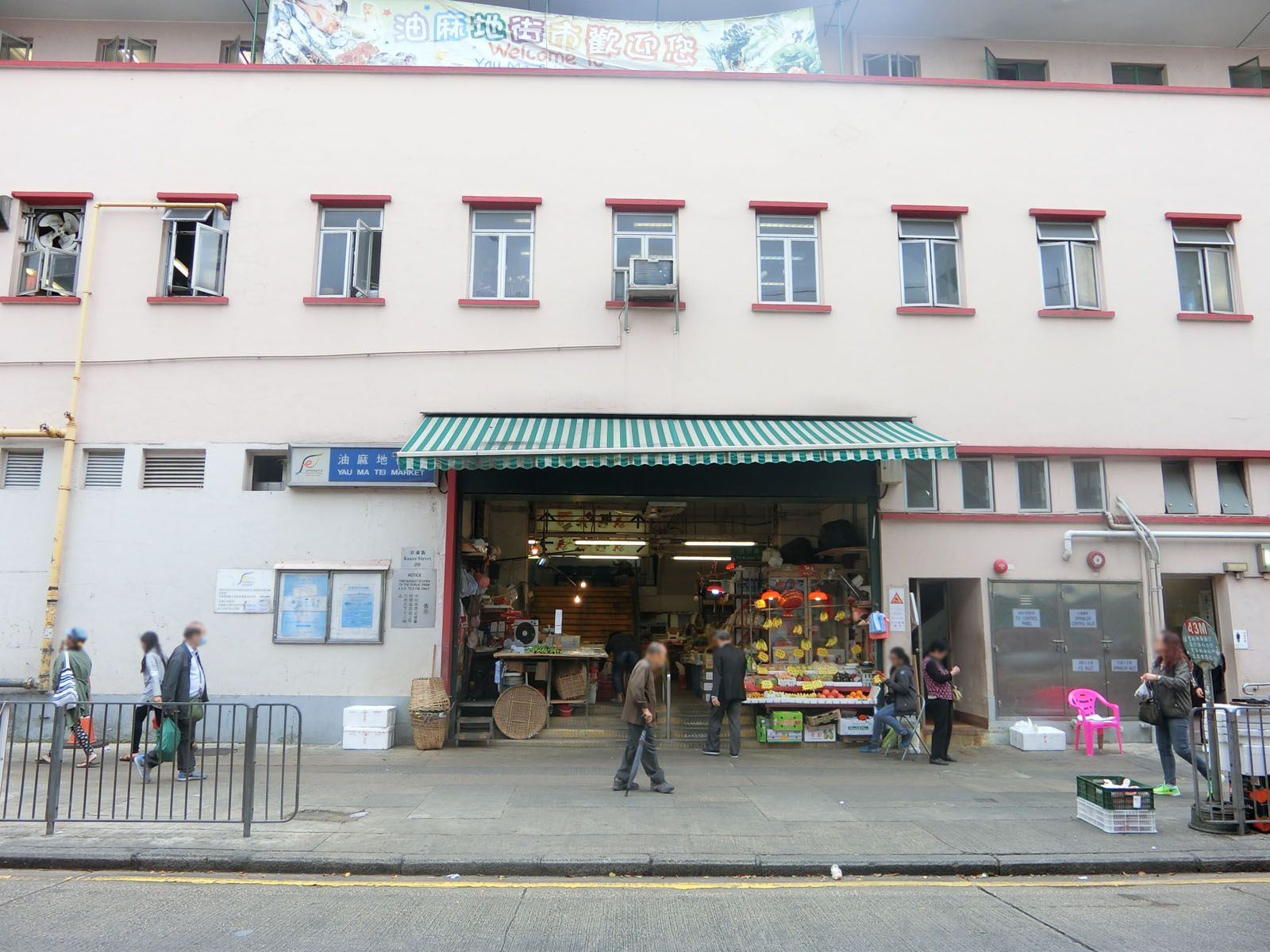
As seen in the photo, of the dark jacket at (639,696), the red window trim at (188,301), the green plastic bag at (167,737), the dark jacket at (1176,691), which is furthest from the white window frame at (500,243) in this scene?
the dark jacket at (1176,691)

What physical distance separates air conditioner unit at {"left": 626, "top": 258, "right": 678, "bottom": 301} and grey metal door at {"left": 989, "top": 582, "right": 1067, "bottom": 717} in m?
6.68

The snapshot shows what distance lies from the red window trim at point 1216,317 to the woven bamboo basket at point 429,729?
12780 millimetres

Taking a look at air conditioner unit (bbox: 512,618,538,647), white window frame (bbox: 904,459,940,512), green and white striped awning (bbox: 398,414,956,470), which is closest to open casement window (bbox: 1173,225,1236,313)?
white window frame (bbox: 904,459,940,512)

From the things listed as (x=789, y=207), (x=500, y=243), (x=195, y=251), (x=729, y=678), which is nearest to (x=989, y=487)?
(x=729, y=678)

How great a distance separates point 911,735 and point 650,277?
7.43 m

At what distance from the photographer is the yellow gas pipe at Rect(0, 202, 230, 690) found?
12.0 m

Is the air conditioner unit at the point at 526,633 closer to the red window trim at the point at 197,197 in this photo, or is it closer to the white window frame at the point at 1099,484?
the red window trim at the point at 197,197

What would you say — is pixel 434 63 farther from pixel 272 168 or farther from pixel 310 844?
pixel 310 844

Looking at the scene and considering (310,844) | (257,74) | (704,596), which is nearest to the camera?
(310,844)

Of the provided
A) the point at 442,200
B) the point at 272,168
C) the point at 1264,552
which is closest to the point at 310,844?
the point at 442,200

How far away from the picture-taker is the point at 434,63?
46.2 ft

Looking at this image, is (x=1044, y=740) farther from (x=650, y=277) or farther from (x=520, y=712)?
(x=650, y=277)

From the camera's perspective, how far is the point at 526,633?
13938 millimetres

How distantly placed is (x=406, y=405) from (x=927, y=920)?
968 cm
